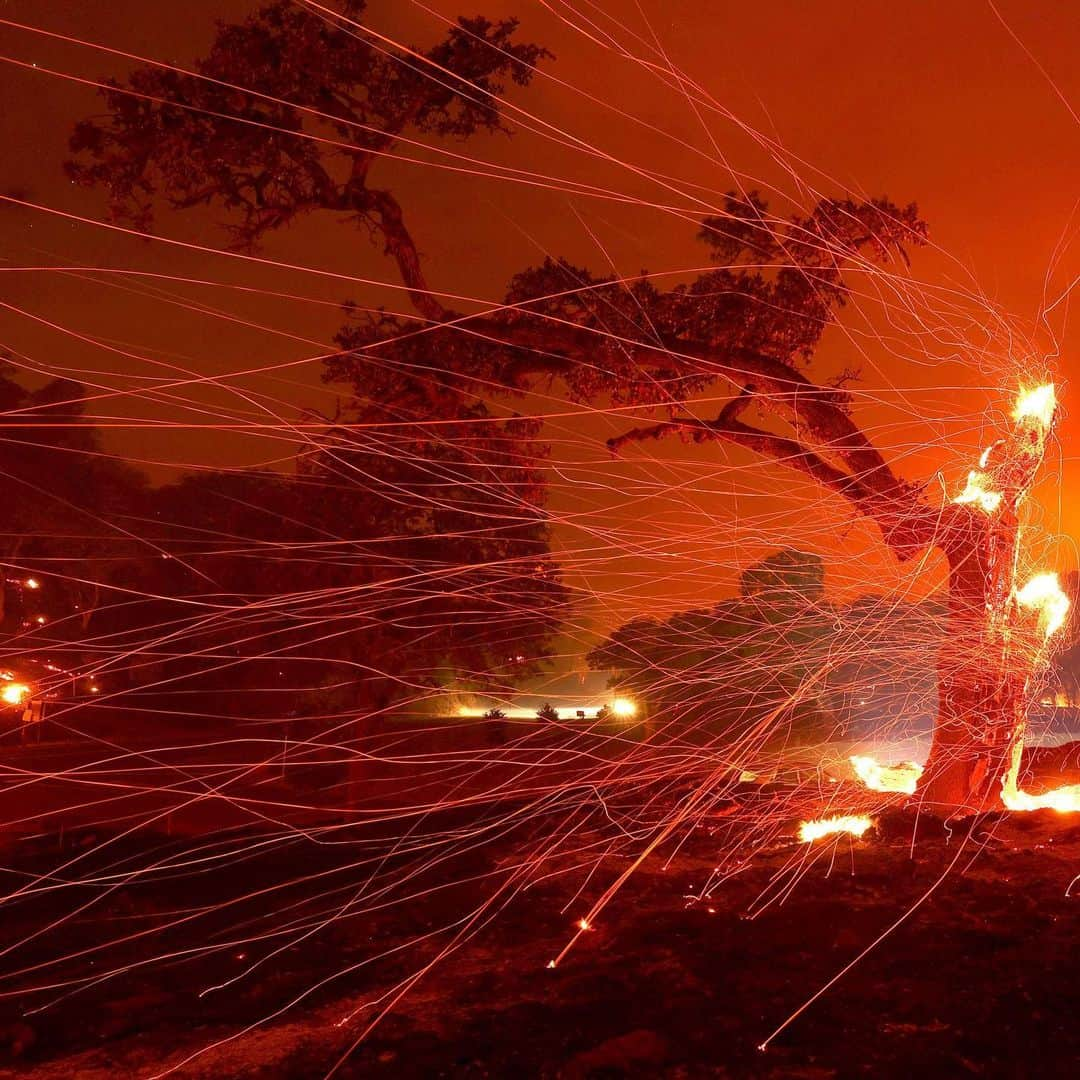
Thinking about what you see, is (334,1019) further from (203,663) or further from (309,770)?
(203,663)

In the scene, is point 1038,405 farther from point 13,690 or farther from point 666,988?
point 13,690

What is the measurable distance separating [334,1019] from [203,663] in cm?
1997

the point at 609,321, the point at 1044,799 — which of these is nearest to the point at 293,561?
Result: the point at 609,321

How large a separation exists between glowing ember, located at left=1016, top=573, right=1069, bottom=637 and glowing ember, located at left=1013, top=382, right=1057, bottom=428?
113 cm

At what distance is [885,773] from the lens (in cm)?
835

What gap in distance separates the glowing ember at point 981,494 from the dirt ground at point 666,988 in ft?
6.74

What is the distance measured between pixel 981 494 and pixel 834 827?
7.64 ft

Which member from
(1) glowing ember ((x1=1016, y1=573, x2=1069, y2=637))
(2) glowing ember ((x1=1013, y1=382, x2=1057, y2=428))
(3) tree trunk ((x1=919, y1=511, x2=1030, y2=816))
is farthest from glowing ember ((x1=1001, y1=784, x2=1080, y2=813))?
(2) glowing ember ((x1=1013, y1=382, x2=1057, y2=428))

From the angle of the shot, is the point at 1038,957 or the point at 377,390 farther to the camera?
the point at 377,390

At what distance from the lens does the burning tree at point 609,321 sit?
650 cm

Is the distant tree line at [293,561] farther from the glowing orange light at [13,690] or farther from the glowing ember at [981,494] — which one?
the glowing ember at [981,494]

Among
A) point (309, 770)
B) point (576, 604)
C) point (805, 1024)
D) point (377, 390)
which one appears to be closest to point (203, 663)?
point (309, 770)

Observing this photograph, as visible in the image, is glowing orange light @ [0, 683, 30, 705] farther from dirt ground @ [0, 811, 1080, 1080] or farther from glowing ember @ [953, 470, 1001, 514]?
glowing ember @ [953, 470, 1001, 514]

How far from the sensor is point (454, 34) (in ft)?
23.0
